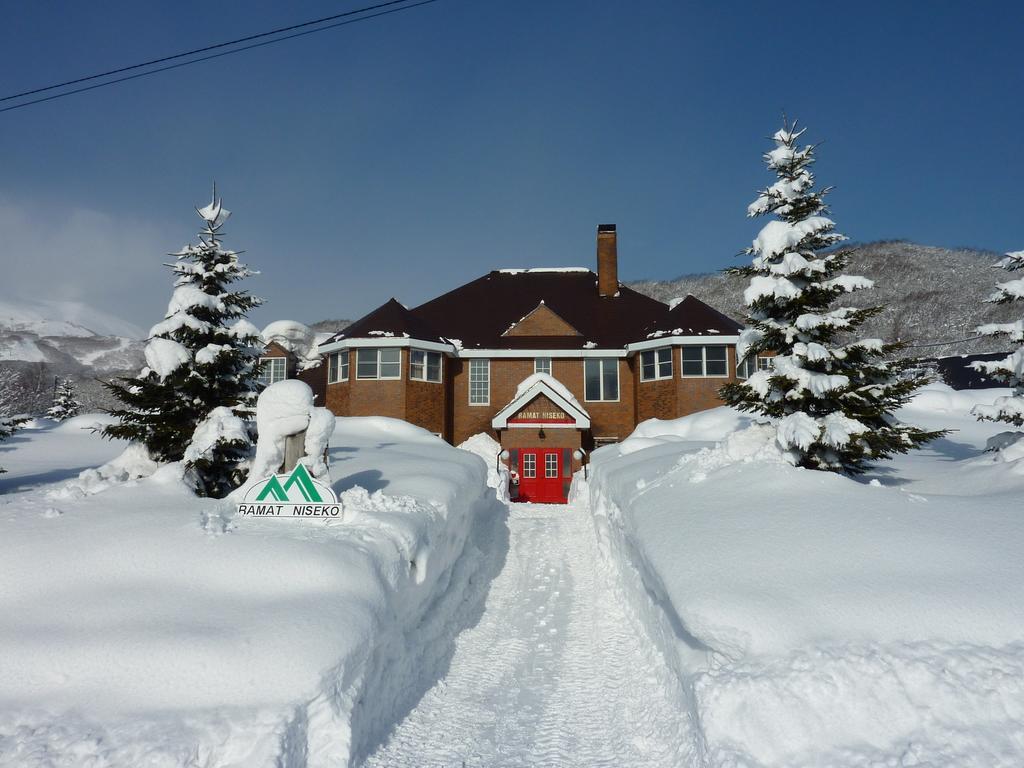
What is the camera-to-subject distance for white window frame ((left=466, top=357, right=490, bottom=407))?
26828 millimetres

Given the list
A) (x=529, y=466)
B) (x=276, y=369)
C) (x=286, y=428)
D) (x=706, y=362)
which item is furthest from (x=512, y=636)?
(x=276, y=369)

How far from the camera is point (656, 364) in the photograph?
83.7 ft

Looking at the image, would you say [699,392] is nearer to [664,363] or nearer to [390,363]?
[664,363]

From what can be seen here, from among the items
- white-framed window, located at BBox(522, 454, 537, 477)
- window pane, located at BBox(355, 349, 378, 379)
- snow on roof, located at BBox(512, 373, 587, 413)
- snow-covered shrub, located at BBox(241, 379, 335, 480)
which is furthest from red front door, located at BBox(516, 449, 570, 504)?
snow-covered shrub, located at BBox(241, 379, 335, 480)

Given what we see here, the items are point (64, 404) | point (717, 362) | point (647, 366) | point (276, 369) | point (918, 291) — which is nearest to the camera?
point (717, 362)

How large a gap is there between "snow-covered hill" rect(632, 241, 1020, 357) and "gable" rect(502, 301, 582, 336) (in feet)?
169

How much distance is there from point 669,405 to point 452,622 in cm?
1762

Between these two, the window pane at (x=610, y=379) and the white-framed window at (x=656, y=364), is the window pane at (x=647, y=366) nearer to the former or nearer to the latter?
the white-framed window at (x=656, y=364)

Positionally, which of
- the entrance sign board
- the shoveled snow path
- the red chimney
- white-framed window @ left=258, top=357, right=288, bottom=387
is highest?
the red chimney

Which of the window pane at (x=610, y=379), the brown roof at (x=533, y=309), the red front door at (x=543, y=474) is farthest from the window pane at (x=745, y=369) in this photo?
the red front door at (x=543, y=474)

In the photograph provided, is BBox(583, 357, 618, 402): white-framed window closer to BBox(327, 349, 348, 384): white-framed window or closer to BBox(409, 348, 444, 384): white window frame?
BBox(409, 348, 444, 384): white window frame

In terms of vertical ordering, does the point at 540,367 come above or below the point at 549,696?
above

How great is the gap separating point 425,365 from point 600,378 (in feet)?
24.2

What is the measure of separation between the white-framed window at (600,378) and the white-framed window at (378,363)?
26.0 feet
